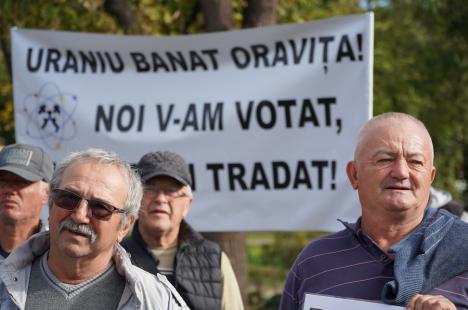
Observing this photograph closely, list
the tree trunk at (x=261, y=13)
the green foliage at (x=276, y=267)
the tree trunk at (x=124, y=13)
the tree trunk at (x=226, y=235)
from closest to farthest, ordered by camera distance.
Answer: the tree trunk at (x=226, y=235) → the tree trunk at (x=261, y=13) → the tree trunk at (x=124, y=13) → the green foliage at (x=276, y=267)

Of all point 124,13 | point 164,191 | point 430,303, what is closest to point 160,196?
point 164,191

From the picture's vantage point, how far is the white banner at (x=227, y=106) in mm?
5020

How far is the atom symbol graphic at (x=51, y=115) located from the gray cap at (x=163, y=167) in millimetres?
1343

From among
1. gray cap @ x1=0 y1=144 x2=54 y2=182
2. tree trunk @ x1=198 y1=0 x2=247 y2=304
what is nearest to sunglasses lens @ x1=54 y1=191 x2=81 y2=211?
gray cap @ x1=0 y1=144 x2=54 y2=182

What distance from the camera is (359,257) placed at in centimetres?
299

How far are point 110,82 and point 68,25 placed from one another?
6.26 ft

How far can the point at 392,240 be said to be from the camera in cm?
302

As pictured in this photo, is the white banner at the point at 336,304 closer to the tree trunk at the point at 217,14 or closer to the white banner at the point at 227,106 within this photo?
the white banner at the point at 227,106

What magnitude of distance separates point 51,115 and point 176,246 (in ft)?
5.68

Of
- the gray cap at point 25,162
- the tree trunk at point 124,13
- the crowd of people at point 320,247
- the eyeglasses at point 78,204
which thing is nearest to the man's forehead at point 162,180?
the gray cap at point 25,162

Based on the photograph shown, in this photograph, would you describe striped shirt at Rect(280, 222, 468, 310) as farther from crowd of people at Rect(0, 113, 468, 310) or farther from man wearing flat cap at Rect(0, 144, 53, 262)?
man wearing flat cap at Rect(0, 144, 53, 262)

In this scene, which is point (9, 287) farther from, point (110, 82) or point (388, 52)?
point (388, 52)

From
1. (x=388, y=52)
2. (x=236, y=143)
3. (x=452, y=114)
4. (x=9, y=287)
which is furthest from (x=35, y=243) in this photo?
(x=452, y=114)

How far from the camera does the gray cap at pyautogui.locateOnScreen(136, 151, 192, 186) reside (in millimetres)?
4215
